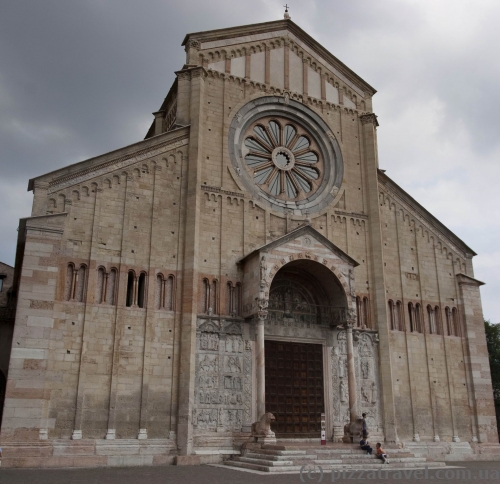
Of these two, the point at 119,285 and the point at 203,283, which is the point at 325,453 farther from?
the point at 119,285

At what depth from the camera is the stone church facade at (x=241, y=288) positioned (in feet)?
60.8

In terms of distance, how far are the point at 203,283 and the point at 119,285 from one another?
322 cm

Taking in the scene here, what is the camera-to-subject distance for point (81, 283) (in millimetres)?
19469

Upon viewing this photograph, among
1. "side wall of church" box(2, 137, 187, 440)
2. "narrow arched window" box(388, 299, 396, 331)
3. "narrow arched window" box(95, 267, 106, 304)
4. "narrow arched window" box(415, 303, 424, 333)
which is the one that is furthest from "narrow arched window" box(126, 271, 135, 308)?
"narrow arched window" box(415, 303, 424, 333)

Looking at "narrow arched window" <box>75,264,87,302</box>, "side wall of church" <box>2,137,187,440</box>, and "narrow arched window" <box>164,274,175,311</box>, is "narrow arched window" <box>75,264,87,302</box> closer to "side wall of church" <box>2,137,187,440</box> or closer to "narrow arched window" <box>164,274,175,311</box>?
"side wall of church" <box>2,137,187,440</box>

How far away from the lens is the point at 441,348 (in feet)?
81.6

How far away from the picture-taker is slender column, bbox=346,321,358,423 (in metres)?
21.2

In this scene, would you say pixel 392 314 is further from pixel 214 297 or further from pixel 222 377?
pixel 222 377

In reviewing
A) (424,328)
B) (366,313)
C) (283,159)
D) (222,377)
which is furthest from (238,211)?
(424,328)

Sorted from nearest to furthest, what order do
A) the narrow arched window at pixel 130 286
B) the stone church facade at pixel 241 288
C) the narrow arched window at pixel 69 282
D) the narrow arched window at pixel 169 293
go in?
the stone church facade at pixel 241 288
the narrow arched window at pixel 69 282
the narrow arched window at pixel 130 286
the narrow arched window at pixel 169 293

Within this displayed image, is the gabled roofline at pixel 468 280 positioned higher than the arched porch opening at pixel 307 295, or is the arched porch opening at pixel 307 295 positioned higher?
the gabled roofline at pixel 468 280

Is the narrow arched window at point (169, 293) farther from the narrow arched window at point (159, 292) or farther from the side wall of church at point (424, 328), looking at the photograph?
the side wall of church at point (424, 328)

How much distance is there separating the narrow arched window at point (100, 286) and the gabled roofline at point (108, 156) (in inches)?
146

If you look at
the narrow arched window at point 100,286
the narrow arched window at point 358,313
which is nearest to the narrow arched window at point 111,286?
the narrow arched window at point 100,286
